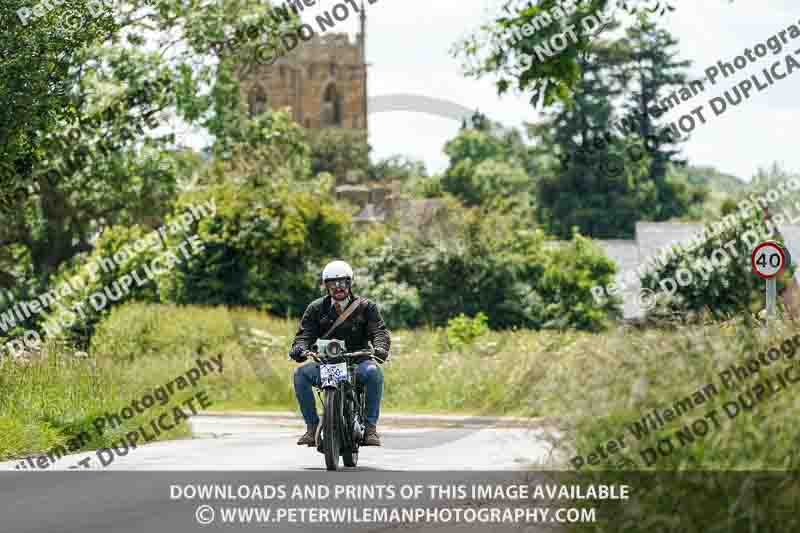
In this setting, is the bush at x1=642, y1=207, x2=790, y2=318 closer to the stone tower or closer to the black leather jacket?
the black leather jacket

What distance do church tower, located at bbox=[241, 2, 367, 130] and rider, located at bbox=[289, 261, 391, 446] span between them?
135 metres

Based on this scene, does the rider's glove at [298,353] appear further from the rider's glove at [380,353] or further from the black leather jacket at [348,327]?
the rider's glove at [380,353]

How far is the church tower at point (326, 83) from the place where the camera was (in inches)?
5851

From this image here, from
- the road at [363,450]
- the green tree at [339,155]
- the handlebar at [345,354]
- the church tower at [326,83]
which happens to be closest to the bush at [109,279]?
the road at [363,450]

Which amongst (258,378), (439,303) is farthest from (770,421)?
(439,303)

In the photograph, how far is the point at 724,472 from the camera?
7.57 meters

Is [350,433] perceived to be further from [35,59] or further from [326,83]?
[326,83]

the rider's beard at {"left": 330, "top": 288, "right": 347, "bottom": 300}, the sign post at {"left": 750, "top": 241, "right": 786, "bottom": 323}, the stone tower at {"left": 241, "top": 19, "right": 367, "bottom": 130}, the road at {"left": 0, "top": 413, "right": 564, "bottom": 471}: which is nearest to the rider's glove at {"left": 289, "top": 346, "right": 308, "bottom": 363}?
the rider's beard at {"left": 330, "top": 288, "right": 347, "bottom": 300}

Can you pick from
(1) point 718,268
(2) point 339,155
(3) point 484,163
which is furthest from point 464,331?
(2) point 339,155

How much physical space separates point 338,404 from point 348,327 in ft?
2.72

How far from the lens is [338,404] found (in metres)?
12.8

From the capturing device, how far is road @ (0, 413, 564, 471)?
1405cm

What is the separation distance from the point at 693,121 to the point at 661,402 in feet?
80.2

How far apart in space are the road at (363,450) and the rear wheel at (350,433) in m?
0.36
